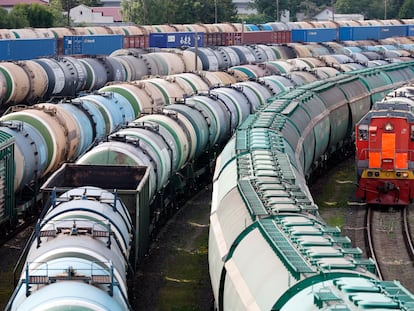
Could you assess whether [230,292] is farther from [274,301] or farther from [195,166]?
[195,166]

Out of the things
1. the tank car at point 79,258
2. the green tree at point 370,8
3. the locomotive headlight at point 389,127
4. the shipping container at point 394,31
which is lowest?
the green tree at point 370,8

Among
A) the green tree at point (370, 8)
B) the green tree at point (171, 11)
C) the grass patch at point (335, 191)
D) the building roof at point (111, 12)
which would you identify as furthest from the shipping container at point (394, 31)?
the grass patch at point (335, 191)

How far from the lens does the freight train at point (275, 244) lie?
11195 millimetres

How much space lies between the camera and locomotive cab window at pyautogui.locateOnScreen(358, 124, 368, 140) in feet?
104

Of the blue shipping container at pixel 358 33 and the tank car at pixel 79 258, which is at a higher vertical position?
the tank car at pixel 79 258

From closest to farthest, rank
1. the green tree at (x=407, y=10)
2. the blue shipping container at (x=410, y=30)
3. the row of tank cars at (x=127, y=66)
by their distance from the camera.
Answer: the row of tank cars at (x=127, y=66) → the blue shipping container at (x=410, y=30) → the green tree at (x=407, y=10)

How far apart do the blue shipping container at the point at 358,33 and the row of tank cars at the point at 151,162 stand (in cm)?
5494

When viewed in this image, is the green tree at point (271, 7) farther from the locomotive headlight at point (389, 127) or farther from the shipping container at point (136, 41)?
the locomotive headlight at point (389, 127)

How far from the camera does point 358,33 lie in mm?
105500

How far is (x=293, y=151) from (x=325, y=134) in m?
10.0

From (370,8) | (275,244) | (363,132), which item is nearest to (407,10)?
(370,8)

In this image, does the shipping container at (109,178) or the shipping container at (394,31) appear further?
the shipping container at (394,31)

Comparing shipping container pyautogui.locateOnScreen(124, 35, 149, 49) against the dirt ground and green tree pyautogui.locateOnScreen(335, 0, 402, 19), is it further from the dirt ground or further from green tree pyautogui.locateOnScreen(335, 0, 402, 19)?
green tree pyautogui.locateOnScreen(335, 0, 402, 19)

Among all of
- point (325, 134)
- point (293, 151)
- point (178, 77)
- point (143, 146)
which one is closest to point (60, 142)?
point (143, 146)
